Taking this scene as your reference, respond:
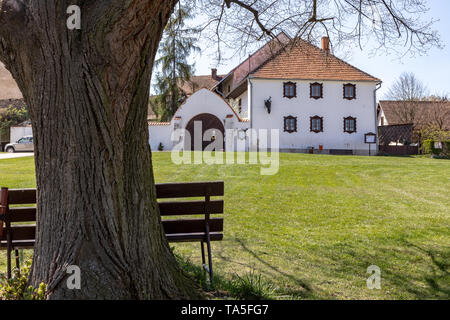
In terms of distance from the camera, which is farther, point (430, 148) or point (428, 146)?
point (428, 146)

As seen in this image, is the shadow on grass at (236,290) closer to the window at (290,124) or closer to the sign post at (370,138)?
the window at (290,124)

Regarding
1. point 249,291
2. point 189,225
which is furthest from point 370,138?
point 249,291

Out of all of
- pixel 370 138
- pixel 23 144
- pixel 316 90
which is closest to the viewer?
pixel 23 144

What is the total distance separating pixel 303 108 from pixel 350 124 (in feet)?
13.7

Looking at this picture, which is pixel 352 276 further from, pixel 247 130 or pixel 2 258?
pixel 247 130

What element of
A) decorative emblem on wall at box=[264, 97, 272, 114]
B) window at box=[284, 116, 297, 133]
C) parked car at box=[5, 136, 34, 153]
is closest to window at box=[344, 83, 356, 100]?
window at box=[284, 116, 297, 133]

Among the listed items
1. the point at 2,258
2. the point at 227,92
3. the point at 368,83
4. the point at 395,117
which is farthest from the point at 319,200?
the point at 395,117

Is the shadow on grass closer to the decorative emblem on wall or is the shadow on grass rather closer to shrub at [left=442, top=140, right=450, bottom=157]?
the decorative emblem on wall

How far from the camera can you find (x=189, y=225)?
477 cm

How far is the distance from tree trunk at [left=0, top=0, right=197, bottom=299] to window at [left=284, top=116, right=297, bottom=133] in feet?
100.0

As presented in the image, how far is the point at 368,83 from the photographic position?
34625 mm

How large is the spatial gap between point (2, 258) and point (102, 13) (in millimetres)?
4199

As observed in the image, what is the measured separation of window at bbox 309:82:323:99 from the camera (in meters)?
34.0

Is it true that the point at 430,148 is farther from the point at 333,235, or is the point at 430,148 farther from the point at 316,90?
the point at 333,235
